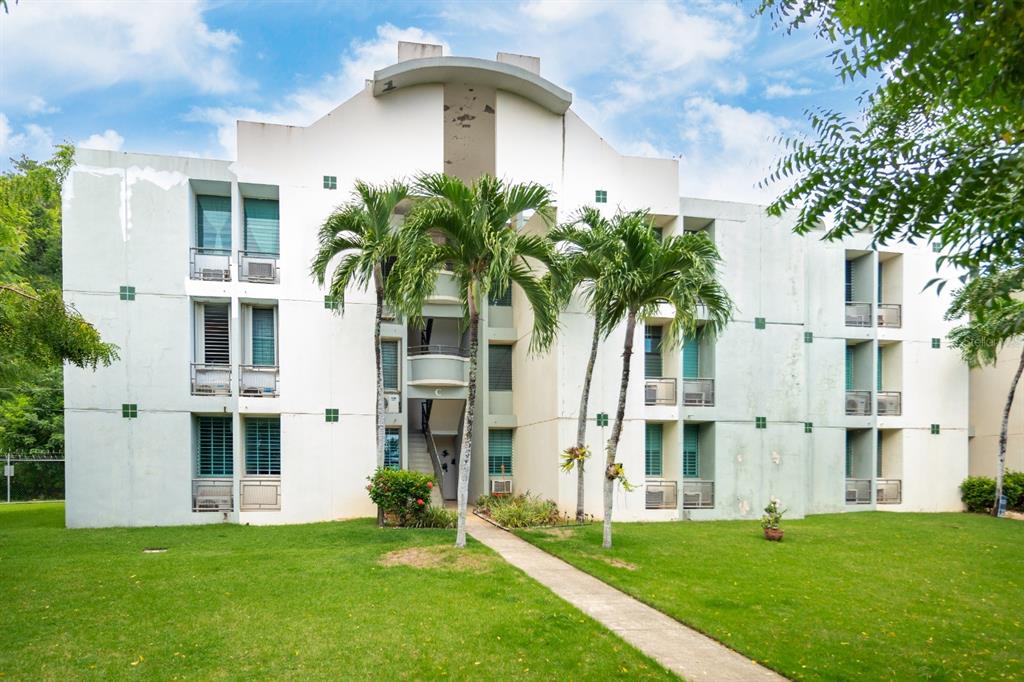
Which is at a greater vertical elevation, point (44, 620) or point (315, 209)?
point (315, 209)

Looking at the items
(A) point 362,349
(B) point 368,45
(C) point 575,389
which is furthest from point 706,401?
(B) point 368,45

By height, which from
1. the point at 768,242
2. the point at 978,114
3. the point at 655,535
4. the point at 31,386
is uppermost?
the point at 768,242

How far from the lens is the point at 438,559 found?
43.6 feet

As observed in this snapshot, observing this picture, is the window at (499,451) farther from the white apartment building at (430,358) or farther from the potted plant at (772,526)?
the potted plant at (772,526)

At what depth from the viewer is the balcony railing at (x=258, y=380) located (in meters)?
19.1

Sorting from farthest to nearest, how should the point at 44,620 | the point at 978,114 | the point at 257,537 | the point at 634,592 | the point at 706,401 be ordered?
the point at 706,401, the point at 257,537, the point at 634,592, the point at 44,620, the point at 978,114

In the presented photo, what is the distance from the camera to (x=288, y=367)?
19203 mm

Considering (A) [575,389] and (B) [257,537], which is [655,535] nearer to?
(A) [575,389]

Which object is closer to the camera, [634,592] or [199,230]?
[634,592]

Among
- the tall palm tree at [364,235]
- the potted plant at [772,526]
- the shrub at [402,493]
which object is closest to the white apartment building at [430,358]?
the shrub at [402,493]

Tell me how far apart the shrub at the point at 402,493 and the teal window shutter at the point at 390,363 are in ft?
15.0

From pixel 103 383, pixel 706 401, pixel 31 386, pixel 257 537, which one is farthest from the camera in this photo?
pixel 31 386

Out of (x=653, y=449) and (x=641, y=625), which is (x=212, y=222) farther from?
(x=641, y=625)

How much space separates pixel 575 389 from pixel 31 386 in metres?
26.3
